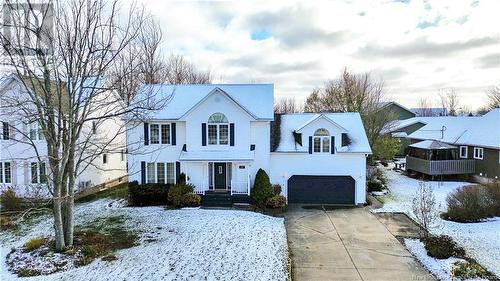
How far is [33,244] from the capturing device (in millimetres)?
14195

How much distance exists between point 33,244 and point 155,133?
9.96 m

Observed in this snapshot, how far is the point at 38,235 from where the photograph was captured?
16031mm

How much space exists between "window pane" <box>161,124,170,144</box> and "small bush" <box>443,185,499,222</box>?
1702cm

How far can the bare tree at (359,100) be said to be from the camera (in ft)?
103

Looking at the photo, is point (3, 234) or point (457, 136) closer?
point (3, 234)

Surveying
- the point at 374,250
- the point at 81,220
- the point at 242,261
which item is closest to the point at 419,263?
the point at 374,250

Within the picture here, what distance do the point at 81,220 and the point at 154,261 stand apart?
8100mm

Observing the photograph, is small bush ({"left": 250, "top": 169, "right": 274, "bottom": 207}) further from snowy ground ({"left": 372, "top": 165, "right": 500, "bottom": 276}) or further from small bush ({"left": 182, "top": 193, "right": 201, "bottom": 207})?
snowy ground ({"left": 372, "top": 165, "right": 500, "bottom": 276})

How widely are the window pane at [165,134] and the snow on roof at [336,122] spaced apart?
7.32m

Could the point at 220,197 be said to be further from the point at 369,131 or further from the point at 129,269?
the point at 369,131

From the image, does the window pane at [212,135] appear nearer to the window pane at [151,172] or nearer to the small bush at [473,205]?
the window pane at [151,172]

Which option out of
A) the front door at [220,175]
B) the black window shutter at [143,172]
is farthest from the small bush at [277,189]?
the black window shutter at [143,172]

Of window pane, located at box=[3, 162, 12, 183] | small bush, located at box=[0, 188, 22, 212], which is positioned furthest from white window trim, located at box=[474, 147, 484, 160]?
window pane, located at box=[3, 162, 12, 183]

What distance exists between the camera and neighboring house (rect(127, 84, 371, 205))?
21.8m
